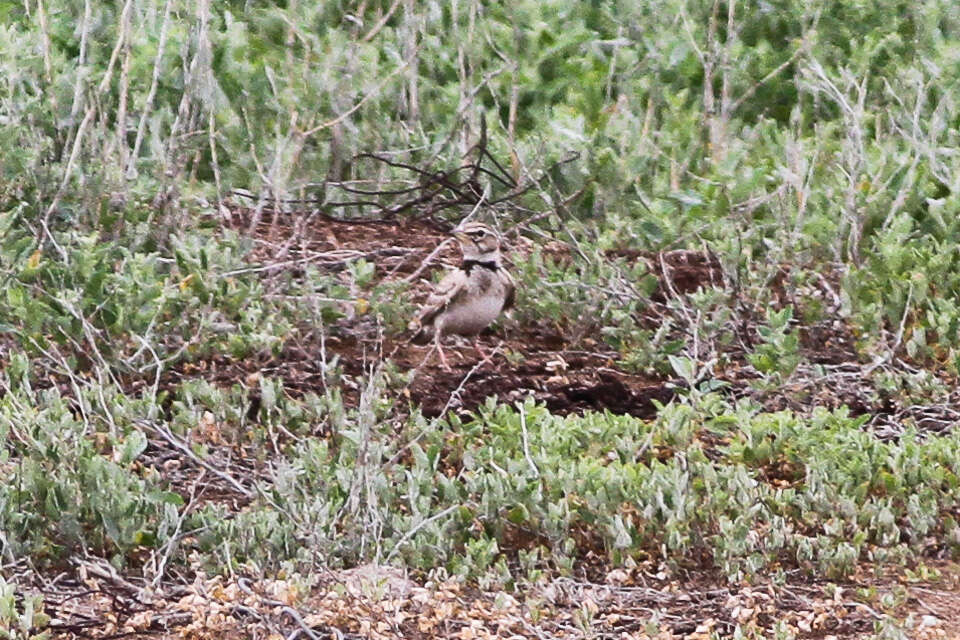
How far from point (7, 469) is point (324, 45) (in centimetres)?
460

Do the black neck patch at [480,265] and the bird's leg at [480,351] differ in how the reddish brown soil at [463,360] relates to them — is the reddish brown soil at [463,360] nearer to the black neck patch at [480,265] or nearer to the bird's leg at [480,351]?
the bird's leg at [480,351]

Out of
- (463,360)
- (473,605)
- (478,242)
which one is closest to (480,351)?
(463,360)

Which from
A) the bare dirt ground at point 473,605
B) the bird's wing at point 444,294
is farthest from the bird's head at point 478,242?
the bare dirt ground at point 473,605

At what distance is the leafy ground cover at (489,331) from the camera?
17.8 feet

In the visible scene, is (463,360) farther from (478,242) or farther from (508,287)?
(478,242)

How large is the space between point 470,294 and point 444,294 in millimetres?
107

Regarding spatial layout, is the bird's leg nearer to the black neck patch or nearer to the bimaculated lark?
the bimaculated lark

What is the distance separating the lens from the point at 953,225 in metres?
8.14

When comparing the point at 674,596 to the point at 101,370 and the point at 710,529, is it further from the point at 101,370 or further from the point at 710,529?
the point at 101,370

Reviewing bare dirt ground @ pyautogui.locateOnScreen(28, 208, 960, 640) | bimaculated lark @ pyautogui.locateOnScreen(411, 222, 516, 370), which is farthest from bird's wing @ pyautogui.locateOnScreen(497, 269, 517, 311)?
bare dirt ground @ pyautogui.locateOnScreen(28, 208, 960, 640)

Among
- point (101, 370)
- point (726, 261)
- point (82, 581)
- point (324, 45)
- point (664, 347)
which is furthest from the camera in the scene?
point (324, 45)

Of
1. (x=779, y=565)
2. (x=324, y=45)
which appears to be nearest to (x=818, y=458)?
(x=779, y=565)

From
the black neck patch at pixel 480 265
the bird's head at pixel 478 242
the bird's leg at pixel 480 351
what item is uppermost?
the bird's head at pixel 478 242

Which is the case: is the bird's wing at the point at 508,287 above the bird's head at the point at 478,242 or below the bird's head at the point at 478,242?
below
